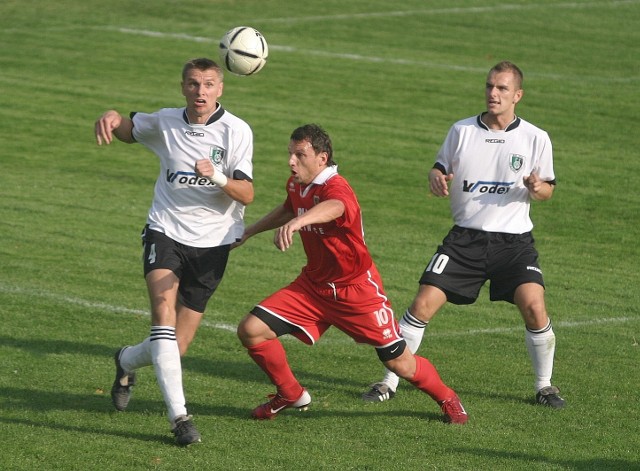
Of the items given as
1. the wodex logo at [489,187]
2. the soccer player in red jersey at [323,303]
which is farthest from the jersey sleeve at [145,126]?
the wodex logo at [489,187]

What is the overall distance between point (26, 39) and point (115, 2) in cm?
Answer: 503

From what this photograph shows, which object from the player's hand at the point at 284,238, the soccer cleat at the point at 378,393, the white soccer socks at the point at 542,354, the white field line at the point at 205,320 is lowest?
the white field line at the point at 205,320

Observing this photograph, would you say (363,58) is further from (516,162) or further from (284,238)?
(284,238)

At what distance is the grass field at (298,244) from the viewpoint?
27.6 feet

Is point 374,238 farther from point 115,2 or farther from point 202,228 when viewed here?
point 115,2

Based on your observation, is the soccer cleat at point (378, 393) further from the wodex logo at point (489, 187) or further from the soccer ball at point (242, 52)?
the soccer ball at point (242, 52)

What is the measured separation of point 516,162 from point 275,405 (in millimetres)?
2761

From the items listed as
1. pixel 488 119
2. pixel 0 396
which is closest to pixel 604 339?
pixel 488 119

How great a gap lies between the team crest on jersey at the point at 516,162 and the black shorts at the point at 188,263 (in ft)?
7.85

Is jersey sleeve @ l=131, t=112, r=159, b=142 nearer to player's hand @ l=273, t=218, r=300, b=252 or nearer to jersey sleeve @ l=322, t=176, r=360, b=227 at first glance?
jersey sleeve @ l=322, t=176, r=360, b=227

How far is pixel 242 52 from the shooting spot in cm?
1092

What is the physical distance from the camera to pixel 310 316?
874cm

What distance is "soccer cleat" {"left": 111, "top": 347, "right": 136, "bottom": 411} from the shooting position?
884 cm

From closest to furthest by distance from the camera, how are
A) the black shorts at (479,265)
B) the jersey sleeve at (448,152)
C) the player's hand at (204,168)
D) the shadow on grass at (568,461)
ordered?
the shadow on grass at (568,461) → the player's hand at (204,168) → the black shorts at (479,265) → the jersey sleeve at (448,152)
